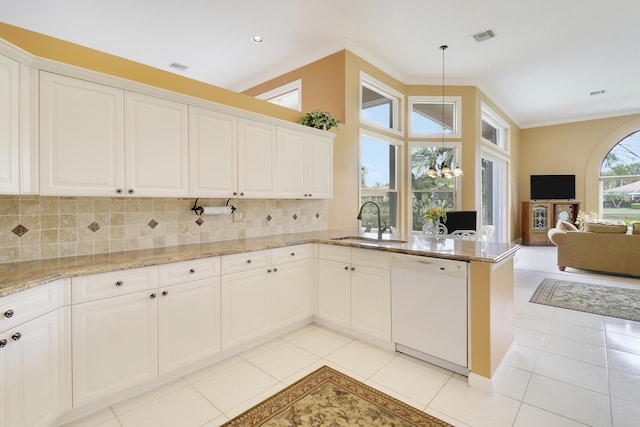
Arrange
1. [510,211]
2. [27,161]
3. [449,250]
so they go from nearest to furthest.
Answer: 1. [27,161]
2. [449,250]
3. [510,211]

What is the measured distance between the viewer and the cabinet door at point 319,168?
356 cm

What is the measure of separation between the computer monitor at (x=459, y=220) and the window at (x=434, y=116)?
157cm

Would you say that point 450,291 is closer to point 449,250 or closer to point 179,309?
point 449,250

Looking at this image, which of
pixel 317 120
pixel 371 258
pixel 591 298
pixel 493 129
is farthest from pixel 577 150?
pixel 371 258

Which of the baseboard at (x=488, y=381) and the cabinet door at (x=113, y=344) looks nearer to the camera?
the cabinet door at (x=113, y=344)

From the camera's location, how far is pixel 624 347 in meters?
2.75

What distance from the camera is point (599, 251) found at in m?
5.14

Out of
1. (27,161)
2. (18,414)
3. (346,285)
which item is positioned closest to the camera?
(18,414)

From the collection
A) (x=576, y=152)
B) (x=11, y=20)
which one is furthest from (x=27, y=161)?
(x=576, y=152)

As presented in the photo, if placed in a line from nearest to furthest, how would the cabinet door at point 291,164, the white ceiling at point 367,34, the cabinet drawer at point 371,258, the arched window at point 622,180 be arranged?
the cabinet drawer at point 371,258 → the cabinet door at point 291,164 → the white ceiling at point 367,34 → the arched window at point 622,180

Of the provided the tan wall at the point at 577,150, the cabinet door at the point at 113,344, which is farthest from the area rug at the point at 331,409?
the tan wall at the point at 577,150

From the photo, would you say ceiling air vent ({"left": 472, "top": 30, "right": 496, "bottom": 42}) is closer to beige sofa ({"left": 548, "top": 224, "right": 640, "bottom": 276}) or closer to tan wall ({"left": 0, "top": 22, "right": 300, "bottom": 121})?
tan wall ({"left": 0, "top": 22, "right": 300, "bottom": 121})

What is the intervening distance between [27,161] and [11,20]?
3.11m

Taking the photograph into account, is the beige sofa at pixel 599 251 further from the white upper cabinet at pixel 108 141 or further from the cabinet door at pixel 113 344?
the cabinet door at pixel 113 344
